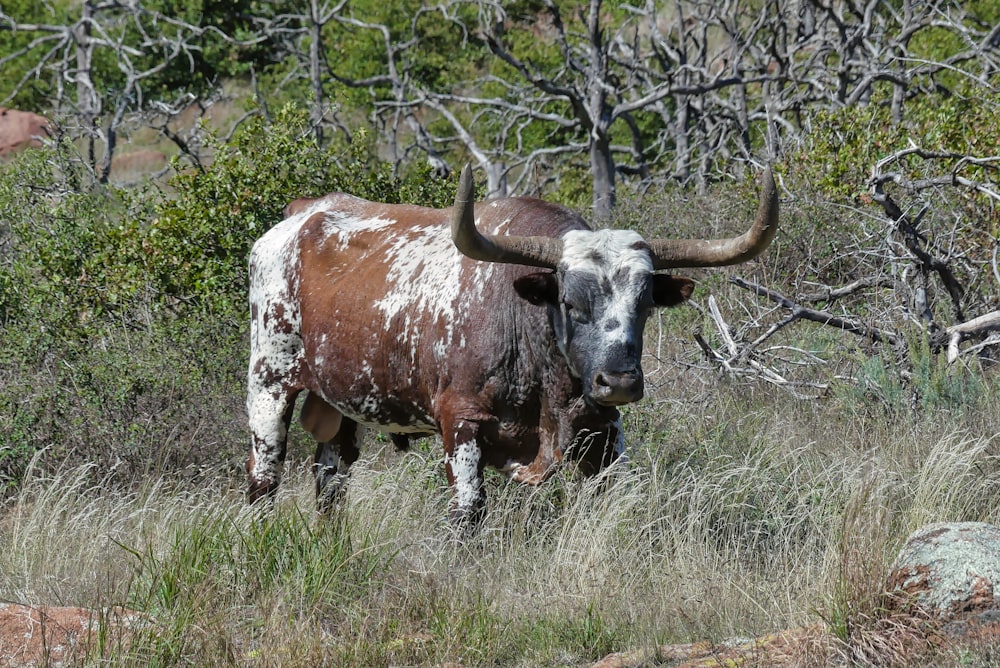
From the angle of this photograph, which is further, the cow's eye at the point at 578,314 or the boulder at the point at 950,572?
the cow's eye at the point at 578,314

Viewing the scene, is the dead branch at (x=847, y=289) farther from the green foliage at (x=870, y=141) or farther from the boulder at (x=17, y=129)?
the boulder at (x=17, y=129)

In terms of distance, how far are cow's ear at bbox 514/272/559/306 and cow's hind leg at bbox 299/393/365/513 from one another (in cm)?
193

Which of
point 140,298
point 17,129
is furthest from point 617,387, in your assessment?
point 17,129

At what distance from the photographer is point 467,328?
600cm

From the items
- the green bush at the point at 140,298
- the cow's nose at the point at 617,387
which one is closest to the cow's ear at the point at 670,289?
the cow's nose at the point at 617,387

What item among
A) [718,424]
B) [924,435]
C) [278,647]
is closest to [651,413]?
[718,424]

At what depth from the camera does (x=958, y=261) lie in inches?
346

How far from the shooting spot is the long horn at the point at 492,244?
544cm

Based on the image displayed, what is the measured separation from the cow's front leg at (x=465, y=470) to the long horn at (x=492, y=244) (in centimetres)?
81

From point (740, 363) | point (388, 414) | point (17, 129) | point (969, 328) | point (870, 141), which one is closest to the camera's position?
point (388, 414)

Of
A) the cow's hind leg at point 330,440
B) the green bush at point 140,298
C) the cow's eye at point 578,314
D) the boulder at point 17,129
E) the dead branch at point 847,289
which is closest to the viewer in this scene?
the cow's eye at point 578,314

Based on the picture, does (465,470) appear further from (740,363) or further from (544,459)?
(740,363)

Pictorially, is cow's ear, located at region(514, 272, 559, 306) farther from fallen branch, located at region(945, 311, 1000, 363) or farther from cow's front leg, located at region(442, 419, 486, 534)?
fallen branch, located at region(945, 311, 1000, 363)

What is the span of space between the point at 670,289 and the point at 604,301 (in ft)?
1.53
